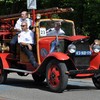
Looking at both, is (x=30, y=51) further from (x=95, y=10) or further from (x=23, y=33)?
(x=95, y=10)

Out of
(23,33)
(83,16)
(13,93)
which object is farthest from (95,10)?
(13,93)

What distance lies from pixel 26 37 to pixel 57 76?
6.07ft

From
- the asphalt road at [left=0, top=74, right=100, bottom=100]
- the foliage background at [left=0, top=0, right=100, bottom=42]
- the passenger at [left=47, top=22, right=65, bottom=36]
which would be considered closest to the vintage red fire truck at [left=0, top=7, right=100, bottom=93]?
the passenger at [left=47, top=22, right=65, bottom=36]

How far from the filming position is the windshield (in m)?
13.1

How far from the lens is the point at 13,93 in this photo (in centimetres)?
1188

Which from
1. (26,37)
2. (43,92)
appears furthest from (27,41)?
(43,92)

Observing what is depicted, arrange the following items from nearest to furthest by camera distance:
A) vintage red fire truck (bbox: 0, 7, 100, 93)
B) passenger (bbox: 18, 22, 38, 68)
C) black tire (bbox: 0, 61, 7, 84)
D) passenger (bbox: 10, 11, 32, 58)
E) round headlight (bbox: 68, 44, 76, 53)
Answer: vintage red fire truck (bbox: 0, 7, 100, 93), round headlight (bbox: 68, 44, 76, 53), passenger (bbox: 18, 22, 38, 68), passenger (bbox: 10, 11, 32, 58), black tire (bbox: 0, 61, 7, 84)

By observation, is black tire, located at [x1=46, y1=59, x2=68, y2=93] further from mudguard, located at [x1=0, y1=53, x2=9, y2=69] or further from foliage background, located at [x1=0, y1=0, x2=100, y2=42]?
foliage background, located at [x1=0, y1=0, x2=100, y2=42]

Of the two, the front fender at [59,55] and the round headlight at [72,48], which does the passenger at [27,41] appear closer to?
Result: the front fender at [59,55]

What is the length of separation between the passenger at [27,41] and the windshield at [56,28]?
357mm

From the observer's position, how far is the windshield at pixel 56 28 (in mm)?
13062

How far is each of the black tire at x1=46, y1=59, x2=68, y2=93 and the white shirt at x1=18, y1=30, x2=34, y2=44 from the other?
1.24m

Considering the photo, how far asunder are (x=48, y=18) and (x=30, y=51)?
155cm

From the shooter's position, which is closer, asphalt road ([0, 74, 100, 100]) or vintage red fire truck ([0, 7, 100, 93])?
asphalt road ([0, 74, 100, 100])
